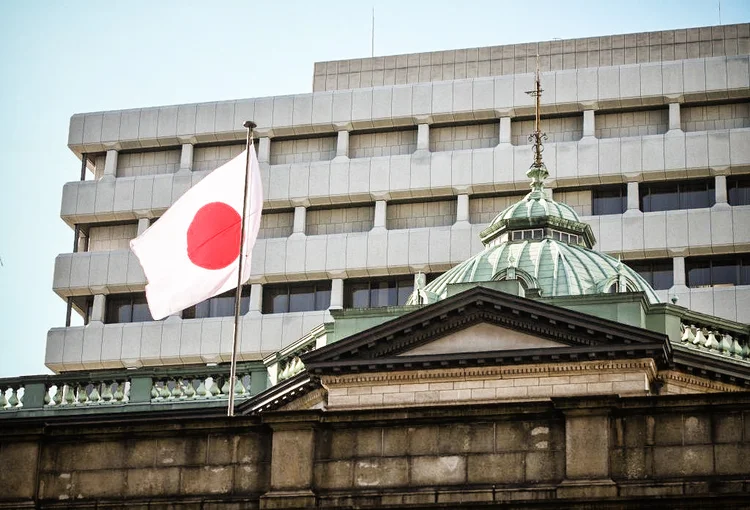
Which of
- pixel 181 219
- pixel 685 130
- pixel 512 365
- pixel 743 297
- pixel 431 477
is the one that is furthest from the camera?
pixel 685 130

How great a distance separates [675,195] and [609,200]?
276cm

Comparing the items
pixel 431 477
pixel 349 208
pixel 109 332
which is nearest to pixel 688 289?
pixel 349 208

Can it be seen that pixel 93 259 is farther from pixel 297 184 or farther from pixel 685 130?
pixel 685 130

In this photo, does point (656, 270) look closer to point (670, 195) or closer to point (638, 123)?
point (670, 195)

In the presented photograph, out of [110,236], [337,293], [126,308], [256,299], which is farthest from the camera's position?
[110,236]

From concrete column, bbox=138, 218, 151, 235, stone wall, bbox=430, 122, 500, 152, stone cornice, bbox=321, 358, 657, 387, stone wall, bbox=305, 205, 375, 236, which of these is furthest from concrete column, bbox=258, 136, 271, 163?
stone cornice, bbox=321, 358, 657, 387

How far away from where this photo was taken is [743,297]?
3059 inches

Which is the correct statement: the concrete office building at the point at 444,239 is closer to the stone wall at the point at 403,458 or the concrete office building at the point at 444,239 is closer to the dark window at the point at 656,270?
the dark window at the point at 656,270

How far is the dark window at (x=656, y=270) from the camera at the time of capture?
3162 inches

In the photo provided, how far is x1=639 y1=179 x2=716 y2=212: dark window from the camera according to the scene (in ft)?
268

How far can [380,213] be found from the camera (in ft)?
274

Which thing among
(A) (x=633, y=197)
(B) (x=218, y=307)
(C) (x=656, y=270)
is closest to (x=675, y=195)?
(A) (x=633, y=197)

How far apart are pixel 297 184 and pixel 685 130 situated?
16.7m

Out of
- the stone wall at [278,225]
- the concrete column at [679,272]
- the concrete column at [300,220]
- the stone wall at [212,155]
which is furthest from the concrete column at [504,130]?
the stone wall at [212,155]
